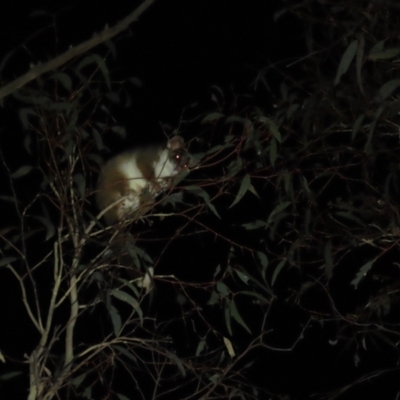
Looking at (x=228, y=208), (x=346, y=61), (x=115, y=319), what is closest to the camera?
(x=346, y=61)

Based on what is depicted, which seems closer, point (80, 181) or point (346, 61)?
point (346, 61)

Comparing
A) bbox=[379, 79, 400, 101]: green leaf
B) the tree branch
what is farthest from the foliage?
the tree branch

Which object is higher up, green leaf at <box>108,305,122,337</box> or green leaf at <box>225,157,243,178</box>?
green leaf at <box>225,157,243,178</box>

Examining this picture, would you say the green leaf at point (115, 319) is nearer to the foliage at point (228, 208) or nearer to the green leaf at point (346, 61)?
the foliage at point (228, 208)

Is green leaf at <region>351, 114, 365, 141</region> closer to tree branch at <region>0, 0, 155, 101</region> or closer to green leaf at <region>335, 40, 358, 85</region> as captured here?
green leaf at <region>335, 40, 358, 85</region>

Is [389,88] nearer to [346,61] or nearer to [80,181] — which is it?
[346,61]

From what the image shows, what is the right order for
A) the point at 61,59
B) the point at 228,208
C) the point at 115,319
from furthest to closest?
the point at 228,208 → the point at 115,319 → the point at 61,59

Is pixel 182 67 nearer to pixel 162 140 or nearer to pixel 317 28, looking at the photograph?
pixel 162 140

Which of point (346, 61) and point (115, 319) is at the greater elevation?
point (346, 61)

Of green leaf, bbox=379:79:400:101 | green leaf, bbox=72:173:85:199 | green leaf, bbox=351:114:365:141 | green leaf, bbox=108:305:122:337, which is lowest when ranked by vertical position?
green leaf, bbox=108:305:122:337

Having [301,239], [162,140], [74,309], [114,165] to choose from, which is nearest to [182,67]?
[162,140]

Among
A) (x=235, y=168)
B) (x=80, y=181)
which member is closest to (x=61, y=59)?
(x=80, y=181)

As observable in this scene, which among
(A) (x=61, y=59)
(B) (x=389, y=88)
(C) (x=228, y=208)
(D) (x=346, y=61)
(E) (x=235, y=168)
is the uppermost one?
(A) (x=61, y=59)

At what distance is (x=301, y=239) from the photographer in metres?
2.37
